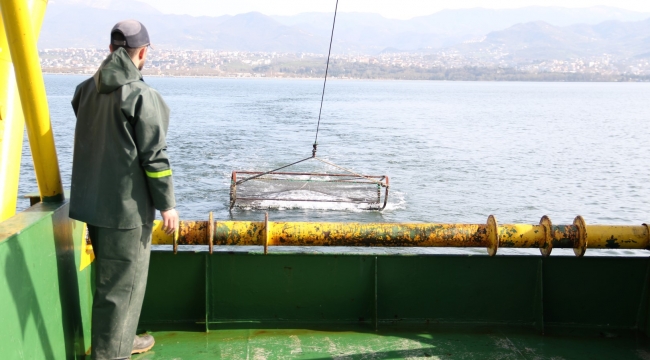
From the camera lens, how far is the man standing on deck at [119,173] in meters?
3.25

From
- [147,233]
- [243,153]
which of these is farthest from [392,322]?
[243,153]

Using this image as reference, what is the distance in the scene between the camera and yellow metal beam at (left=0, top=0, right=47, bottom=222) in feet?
12.0

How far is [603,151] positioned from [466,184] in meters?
21.6

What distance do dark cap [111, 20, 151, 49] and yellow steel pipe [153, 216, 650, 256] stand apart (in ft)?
5.48

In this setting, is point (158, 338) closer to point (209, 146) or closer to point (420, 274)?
point (420, 274)

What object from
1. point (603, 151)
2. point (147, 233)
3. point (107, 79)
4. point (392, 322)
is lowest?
point (603, 151)

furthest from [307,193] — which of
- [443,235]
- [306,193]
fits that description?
[443,235]

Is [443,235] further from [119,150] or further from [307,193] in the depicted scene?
[307,193]

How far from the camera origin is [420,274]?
5.17 meters

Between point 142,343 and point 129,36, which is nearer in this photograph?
point 129,36

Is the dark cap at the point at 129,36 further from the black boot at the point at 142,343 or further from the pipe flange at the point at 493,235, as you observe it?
the pipe flange at the point at 493,235

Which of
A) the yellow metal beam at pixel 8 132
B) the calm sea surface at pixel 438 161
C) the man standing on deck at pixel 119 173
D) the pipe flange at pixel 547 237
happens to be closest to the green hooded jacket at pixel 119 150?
the man standing on deck at pixel 119 173

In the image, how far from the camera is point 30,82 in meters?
3.38

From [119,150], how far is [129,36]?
0.58 m
